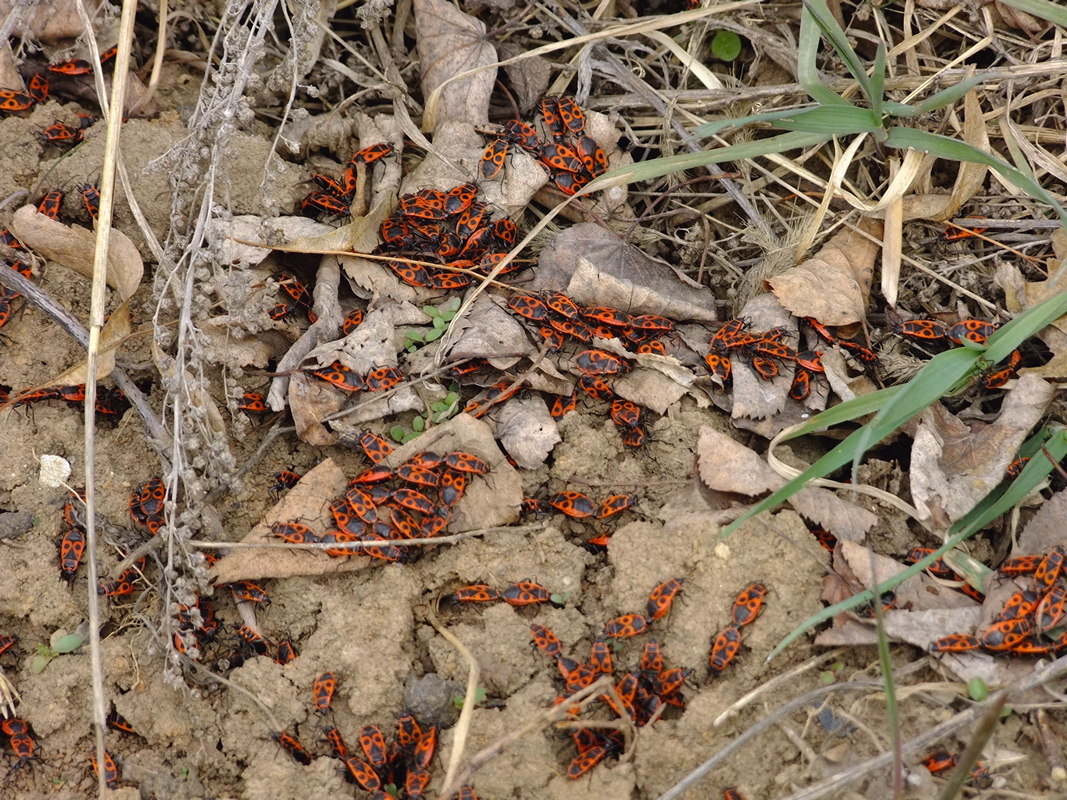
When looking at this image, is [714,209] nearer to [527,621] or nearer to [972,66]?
[972,66]

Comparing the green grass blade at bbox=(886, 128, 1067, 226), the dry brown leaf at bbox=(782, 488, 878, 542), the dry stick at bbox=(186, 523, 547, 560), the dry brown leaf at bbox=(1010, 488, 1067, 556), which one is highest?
the green grass blade at bbox=(886, 128, 1067, 226)

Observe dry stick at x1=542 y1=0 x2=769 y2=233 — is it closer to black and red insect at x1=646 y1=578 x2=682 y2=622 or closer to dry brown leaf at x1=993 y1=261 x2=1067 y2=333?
dry brown leaf at x1=993 y1=261 x2=1067 y2=333

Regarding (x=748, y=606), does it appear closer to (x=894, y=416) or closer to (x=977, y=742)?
(x=894, y=416)

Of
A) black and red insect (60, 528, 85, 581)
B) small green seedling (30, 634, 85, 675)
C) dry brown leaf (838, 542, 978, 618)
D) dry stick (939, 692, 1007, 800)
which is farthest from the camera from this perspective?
black and red insect (60, 528, 85, 581)

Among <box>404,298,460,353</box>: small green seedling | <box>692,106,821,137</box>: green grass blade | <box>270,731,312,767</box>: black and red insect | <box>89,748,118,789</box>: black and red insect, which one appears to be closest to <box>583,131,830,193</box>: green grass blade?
<box>692,106,821,137</box>: green grass blade

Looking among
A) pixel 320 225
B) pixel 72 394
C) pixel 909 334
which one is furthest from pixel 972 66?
pixel 72 394

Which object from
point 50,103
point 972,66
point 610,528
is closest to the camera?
point 610,528
